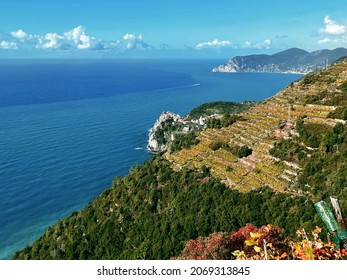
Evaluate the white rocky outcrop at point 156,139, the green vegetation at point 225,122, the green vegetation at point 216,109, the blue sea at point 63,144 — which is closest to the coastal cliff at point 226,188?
the green vegetation at point 225,122

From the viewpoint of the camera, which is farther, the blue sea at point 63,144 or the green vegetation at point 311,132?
the blue sea at point 63,144

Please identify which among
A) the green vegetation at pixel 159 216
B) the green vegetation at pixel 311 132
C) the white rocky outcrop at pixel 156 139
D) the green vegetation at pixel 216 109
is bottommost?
the white rocky outcrop at pixel 156 139

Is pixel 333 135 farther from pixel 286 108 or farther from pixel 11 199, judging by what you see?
pixel 11 199

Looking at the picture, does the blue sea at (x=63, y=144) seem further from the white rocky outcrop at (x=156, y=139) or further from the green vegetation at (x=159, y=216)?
the green vegetation at (x=159, y=216)

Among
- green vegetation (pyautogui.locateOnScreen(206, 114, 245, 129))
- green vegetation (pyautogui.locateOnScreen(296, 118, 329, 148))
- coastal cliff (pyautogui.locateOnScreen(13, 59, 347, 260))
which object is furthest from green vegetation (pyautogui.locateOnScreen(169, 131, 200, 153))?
green vegetation (pyautogui.locateOnScreen(296, 118, 329, 148))

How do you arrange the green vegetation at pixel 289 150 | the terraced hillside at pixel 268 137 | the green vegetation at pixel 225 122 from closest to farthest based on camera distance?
the terraced hillside at pixel 268 137
the green vegetation at pixel 289 150
the green vegetation at pixel 225 122

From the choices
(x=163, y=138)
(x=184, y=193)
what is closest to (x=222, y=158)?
(x=184, y=193)

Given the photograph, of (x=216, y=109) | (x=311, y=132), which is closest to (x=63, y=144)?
(x=216, y=109)

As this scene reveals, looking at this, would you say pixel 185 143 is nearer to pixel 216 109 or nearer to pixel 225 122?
pixel 225 122
